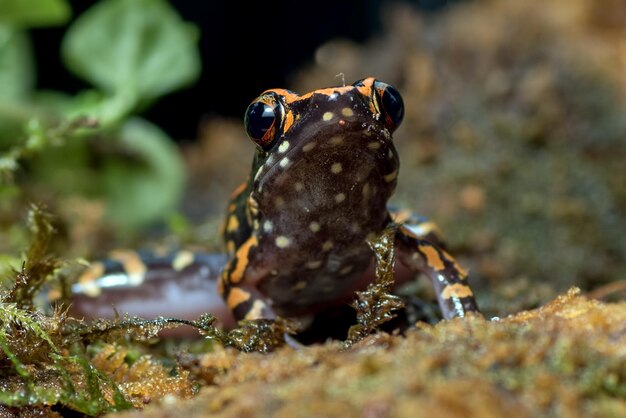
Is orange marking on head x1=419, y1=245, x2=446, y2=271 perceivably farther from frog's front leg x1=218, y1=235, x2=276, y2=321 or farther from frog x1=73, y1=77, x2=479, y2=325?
frog's front leg x1=218, y1=235, x2=276, y2=321

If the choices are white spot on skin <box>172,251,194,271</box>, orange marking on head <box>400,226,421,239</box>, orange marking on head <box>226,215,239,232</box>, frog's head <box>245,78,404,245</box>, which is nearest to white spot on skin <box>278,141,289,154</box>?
frog's head <box>245,78,404,245</box>

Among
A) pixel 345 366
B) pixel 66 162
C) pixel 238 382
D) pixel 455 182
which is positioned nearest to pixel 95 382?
pixel 238 382

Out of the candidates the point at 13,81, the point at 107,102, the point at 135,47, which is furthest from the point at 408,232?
the point at 13,81

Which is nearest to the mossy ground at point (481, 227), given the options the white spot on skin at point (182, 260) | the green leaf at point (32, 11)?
the white spot on skin at point (182, 260)

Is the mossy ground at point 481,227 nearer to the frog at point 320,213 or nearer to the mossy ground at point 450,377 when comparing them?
the mossy ground at point 450,377

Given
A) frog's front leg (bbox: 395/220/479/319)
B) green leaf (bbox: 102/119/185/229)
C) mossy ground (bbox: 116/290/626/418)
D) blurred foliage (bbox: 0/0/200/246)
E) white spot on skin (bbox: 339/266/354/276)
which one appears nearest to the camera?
mossy ground (bbox: 116/290/626/418)

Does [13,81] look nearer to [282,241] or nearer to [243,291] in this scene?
[243,291]
